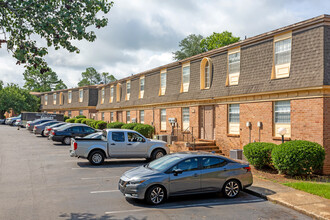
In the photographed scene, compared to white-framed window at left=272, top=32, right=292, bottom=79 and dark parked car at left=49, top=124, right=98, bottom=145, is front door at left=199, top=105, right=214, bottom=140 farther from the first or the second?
dark parked car at left=49, top=124, right=98, bottom=145

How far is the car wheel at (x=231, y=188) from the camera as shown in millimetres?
9914

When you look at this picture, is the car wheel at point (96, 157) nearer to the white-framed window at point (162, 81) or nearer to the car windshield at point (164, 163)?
the car windshield at point (164, 163)

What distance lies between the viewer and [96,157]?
15.6 meters

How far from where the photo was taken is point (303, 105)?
14500 mm

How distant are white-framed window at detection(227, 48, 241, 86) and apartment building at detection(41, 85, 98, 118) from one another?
29.8 m

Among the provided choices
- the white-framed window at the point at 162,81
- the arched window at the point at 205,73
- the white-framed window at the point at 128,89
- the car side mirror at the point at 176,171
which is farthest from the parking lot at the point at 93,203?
the white-framed window at the point at 128,89

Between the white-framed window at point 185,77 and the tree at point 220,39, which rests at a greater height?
the tree at point 220,39

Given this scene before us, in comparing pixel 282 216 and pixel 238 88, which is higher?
pixel 238 88

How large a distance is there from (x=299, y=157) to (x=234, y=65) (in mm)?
7796

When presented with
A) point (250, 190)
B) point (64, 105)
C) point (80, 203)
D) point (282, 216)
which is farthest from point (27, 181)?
point (64, 105)

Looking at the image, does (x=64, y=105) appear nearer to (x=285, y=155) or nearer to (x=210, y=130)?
(x=210, y=130)

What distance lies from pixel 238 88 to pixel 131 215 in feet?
39.8

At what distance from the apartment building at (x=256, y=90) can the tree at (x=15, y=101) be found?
45.5 m

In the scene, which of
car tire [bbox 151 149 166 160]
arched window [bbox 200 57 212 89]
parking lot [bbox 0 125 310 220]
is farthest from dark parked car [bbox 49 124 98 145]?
parking lot [bbox 0 125 310 220]
